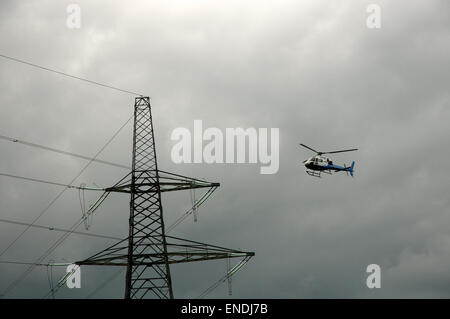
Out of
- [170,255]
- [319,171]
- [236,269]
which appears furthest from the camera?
[319,171]
